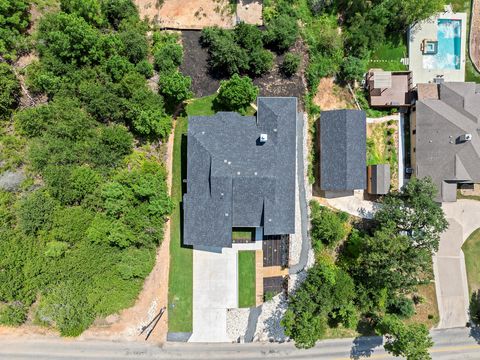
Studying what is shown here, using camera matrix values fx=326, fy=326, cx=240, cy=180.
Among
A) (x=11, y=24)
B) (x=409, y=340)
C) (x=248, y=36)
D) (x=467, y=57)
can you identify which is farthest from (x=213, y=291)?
(x=467, y=57)

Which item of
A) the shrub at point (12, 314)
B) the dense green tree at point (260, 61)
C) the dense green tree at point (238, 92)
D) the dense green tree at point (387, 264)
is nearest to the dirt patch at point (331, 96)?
the dense green tree at point (260, 61)

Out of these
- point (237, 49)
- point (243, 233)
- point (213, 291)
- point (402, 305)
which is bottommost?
point (402, 305)

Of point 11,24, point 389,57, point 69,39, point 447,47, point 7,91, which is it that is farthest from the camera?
point 447,47

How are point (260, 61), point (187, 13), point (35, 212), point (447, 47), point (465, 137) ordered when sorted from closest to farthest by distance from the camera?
1. point (35, 212)
2. point (465, 137)
3. point (260, 61)
4. point (187, 13)
5. point (447, 47)

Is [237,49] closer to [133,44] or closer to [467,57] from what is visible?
[133,44]

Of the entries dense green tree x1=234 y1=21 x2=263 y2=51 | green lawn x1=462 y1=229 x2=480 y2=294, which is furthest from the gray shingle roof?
green lawn x1=462 y1=229 x2=480 y2=294

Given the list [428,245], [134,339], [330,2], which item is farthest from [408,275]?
Result: [330,2]

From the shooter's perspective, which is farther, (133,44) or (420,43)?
(420,43)
